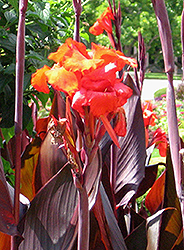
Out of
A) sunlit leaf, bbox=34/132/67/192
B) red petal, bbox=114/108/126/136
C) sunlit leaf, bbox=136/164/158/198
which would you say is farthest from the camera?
sunlit leaf, bbox=136/164/158/198

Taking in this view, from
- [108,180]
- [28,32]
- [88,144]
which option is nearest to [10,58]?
[28,32]

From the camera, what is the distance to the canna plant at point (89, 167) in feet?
1.55

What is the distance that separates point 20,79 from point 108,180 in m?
0.38

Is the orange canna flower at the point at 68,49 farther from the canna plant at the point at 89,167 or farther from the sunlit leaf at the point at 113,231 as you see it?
the sunlit leaf at the point at 113,231

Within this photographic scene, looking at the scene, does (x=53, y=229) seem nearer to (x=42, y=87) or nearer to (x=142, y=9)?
(x=42, y=87)

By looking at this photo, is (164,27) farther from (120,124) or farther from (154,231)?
(154,231)

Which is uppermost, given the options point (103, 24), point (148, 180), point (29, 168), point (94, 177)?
point (103, 24)

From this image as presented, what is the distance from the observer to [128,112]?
3.07ft

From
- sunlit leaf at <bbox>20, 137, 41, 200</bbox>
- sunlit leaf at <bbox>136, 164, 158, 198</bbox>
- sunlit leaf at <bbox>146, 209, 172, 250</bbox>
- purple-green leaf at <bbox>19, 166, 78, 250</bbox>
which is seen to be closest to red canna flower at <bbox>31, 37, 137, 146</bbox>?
purple-green leaf at <bbox>19, 166, 78, 250</bbox>

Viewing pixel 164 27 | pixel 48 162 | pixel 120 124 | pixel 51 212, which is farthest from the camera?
pixel 48 162

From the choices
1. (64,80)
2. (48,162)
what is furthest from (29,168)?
(64,80)

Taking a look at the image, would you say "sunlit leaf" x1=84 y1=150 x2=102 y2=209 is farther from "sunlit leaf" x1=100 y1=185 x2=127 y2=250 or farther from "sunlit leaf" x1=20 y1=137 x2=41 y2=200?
"sunlit leaf" x1=20 y1=137 x2=41 y2=200

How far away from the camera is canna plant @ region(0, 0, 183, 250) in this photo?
47 cm

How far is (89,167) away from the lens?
500 millimetres
